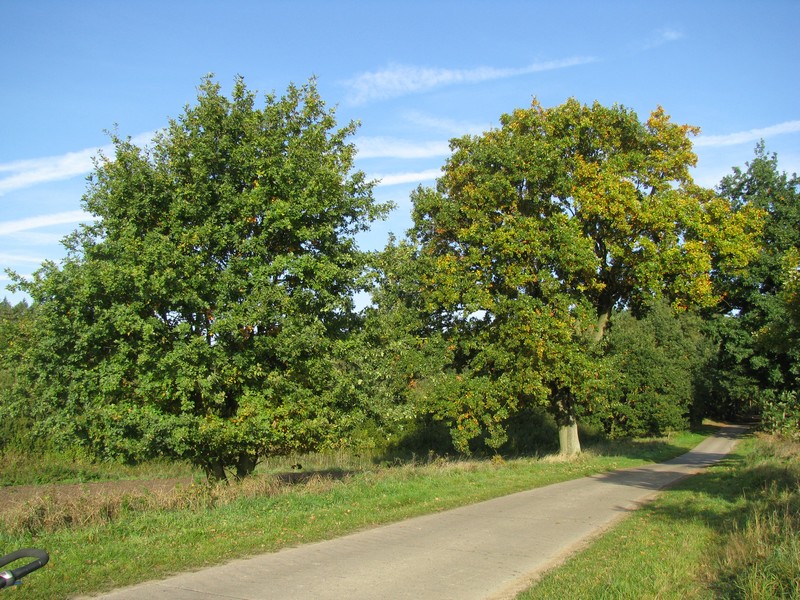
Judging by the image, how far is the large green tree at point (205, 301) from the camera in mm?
12461

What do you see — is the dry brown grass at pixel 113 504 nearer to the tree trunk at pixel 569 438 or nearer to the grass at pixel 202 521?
the grass at pixel 202 521

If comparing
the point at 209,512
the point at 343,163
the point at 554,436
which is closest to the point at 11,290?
the point at 209,512

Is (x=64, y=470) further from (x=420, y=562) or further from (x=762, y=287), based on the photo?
(x=762, y=287)

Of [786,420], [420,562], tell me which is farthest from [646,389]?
[420,562]

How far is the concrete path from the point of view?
245 inches

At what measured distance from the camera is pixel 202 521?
9.47m

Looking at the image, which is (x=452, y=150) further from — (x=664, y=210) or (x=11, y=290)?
(x=11, y=290)

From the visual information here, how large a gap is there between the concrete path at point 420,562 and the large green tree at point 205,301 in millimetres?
4697

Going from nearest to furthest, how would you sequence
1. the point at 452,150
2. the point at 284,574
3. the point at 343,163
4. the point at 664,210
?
the point at 284,574, the point at 343,163, the point at 664,210, the point at 452,150

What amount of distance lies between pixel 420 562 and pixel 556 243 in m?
15.9

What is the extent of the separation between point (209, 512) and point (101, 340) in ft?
16.3

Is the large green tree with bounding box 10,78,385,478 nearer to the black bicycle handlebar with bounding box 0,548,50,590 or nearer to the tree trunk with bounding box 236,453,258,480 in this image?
the tree trunk with bounding box 236,453,258,480

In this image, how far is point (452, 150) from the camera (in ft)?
84.7

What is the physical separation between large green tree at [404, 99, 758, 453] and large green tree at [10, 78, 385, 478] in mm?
8466
